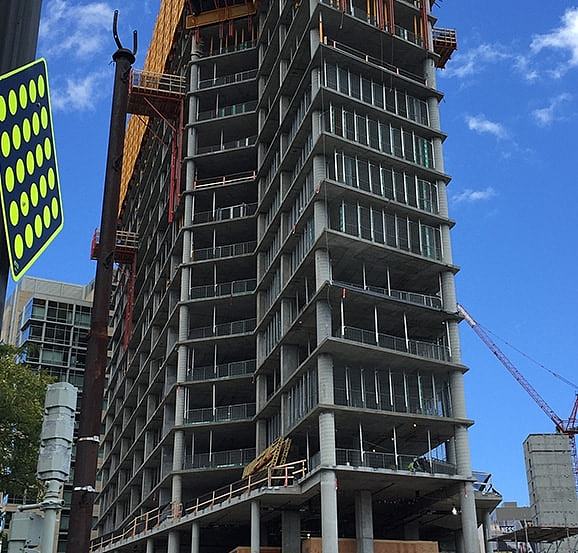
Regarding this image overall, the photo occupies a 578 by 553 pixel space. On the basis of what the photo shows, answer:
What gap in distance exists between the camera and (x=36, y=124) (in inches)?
226

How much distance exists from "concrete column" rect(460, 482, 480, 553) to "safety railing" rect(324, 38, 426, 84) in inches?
1286

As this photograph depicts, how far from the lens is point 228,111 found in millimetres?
80688

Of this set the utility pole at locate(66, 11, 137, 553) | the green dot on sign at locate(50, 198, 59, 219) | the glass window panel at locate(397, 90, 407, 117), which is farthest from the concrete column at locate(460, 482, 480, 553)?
the green dot on sign at locate(50, 198, 59, 219)

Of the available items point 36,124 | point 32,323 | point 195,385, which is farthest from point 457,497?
point 32,323

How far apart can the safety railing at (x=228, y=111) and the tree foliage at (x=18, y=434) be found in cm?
4279

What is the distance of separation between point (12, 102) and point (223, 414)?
6472 cm

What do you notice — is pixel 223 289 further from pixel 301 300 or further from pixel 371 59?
pixel 371 59

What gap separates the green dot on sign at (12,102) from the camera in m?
5.33

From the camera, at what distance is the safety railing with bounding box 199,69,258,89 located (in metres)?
80.9

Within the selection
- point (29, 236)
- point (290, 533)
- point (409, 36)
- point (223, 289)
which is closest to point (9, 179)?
point (29, 236)

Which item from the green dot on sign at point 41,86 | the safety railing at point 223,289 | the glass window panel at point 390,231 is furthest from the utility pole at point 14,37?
the safety railing at point 223,289

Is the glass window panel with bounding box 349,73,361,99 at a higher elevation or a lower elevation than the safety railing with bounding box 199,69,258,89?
lower

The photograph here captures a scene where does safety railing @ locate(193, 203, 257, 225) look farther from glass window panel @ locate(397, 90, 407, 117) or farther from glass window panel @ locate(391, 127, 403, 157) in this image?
glass window panel @ locate(397, 90, 407, 117)

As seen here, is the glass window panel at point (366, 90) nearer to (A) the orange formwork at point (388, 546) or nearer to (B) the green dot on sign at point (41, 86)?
(A) the orange formwork at point (388, 546)
